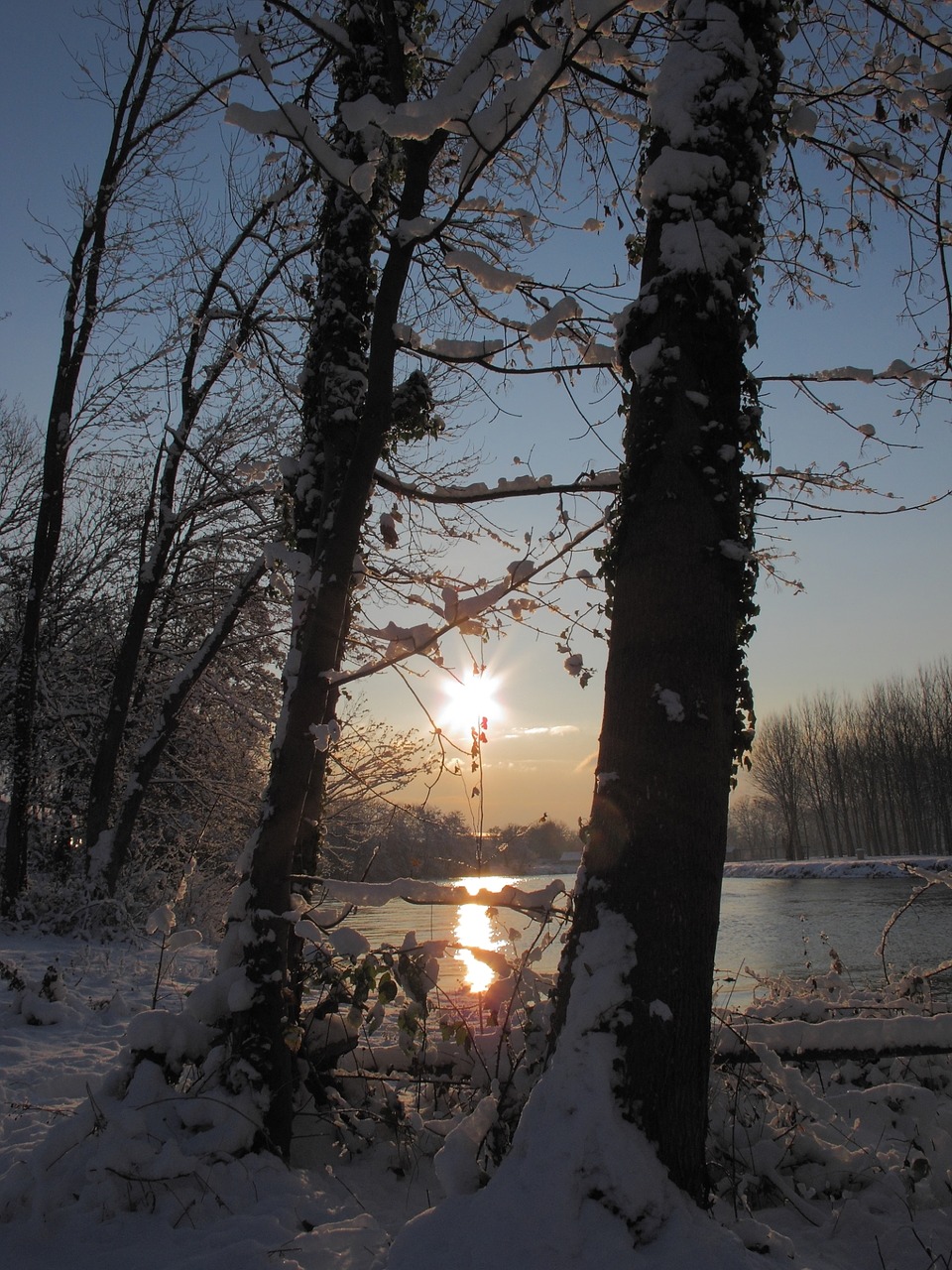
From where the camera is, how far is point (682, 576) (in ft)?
8.48

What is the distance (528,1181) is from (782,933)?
52.0ft

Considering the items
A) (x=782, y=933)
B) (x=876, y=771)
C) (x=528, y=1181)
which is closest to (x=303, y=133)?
(x=528, y=1181)

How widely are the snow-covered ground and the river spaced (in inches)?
33.8

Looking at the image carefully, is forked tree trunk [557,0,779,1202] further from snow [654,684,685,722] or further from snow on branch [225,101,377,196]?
snow on branch [225,101,377,196]

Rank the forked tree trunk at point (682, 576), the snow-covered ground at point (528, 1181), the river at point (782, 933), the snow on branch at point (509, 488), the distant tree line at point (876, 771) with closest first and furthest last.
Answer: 1. the snow-covered ground at point (528, 1181)
2. the forked tree trunk at point (682, 576)
3. the snow on branch at point (509, 488)
4. the river at point (782, 933)
5. the distant tree line at point (876, 771)

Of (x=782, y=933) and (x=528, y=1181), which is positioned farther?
(x=782, y=933)

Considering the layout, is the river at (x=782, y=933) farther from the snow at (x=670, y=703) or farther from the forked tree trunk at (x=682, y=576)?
the snow at (x=670, y=703)

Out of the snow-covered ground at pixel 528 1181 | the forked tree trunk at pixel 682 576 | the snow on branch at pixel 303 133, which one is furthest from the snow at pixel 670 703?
the snow on branch at pixel 303 133

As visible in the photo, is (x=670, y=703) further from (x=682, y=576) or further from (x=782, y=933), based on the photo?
(x=782, y=933)

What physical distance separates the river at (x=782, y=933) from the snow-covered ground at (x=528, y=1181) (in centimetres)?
86

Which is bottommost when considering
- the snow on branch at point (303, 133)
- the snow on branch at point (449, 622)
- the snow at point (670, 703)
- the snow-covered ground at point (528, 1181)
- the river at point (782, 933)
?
the river at point (782, 933)

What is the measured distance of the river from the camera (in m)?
8.61

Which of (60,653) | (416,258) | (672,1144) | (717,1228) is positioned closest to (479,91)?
(416,258)

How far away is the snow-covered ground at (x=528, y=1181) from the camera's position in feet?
6.88
